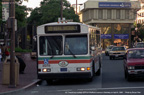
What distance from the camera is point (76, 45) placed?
56.4 feet

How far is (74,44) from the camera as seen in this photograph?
17234 millimetres

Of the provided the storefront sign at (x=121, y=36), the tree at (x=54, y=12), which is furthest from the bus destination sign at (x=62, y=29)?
the storefront sign at (x=121, y=36)

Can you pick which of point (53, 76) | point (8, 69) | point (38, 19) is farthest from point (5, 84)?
point (38, 19)

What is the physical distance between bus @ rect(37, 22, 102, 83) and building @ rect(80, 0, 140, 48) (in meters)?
74.3

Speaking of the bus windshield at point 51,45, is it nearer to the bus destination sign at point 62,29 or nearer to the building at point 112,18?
the bus destination sign at point 62,29

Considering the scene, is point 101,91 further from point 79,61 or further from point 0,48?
point 0,48

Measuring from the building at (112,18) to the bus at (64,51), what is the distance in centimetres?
7429

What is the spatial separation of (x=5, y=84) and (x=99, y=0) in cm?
7824

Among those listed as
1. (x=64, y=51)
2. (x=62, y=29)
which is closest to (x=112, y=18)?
(x=62, y=29)

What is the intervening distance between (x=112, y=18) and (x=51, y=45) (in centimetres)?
7567

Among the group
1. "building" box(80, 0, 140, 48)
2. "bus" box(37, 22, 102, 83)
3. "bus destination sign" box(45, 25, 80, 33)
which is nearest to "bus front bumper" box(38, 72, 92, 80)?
"bus" box(37, 22, 102, 83)

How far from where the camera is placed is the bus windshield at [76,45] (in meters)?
17.1

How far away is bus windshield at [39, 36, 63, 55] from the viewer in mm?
17172

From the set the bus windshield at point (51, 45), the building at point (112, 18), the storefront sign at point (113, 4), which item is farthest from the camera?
the building at point (112, 18)
